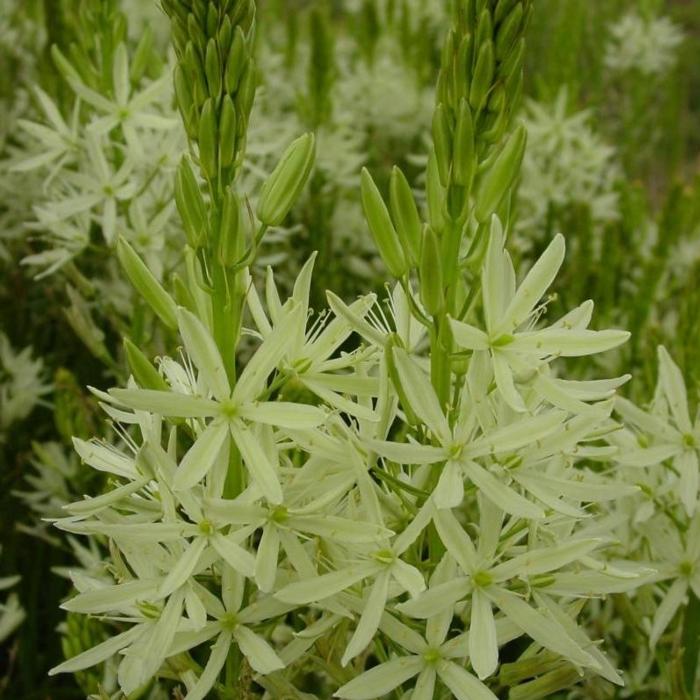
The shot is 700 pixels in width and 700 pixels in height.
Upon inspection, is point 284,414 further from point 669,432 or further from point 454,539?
point 669,432

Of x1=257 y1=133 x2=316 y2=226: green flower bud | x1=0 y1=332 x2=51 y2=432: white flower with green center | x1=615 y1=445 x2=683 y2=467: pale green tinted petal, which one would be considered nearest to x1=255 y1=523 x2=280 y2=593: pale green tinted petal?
x1=257 y1=133 x2=316 y2=226: green flower bud

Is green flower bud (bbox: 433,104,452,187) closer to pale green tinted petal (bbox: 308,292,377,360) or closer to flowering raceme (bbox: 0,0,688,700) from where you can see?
flowering raceme (bbox: 0,0,688,700)

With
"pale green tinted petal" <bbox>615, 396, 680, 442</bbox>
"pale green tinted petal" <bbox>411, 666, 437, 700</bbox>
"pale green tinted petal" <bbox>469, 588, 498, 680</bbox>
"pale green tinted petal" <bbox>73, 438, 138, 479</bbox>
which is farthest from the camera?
"pale green tinted petal" <bbox>615, 396, 680, 442</bbox>

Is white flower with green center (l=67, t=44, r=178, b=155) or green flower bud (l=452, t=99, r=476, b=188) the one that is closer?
green flower bud (l=452, t=99, r=476, b=188)

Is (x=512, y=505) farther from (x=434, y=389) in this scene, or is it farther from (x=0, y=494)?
(x=0, y=494)

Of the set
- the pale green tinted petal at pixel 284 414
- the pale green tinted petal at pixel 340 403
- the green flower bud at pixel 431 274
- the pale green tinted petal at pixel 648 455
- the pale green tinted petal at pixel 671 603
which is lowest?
the pale green tinted petal at pixel 671 603

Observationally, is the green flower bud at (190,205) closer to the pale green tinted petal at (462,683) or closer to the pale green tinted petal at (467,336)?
the pale green tinted petal at (467,336)

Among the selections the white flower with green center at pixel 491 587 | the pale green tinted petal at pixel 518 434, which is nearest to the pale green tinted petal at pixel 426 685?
the white flower with green center at pixel 491 587
